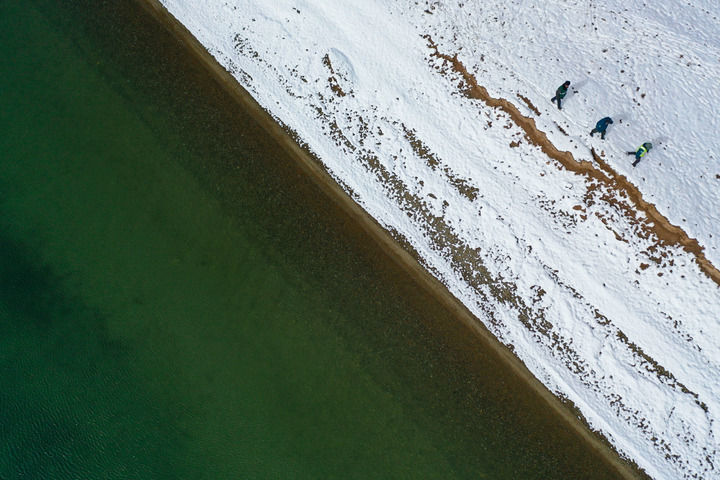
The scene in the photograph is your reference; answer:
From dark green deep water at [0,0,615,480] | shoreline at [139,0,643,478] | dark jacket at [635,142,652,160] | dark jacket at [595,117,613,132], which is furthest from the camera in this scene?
dark green deep water at [0,0,615,480]

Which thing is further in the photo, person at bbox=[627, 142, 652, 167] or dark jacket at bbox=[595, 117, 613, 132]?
dark jacket at bbox=[595, 117, 613, 132]

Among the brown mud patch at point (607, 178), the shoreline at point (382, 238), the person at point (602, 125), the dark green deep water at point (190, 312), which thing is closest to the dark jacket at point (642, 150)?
the brown mud patch at point (607, 178)

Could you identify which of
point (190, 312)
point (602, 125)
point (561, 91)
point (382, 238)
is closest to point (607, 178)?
point (602, 125)

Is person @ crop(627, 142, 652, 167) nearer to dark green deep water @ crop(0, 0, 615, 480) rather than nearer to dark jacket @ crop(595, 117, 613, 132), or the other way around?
dark jacket @ crop(595, 117, 613, 132)

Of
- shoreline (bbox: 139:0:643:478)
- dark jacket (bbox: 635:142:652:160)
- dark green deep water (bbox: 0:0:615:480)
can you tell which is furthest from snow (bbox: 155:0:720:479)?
dark green deep water (bbox: 0:0:615:480)

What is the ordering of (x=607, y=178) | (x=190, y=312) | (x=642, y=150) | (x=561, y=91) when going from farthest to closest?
1. (x=190, y=312)
2. (x=607, y=178)
3. (x=561, y=91)
4. (x=642, y=150)

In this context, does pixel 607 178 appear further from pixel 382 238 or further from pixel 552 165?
pixel 382 238

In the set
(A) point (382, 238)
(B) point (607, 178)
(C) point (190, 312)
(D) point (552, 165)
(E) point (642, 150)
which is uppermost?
(E) point (642, 150)
